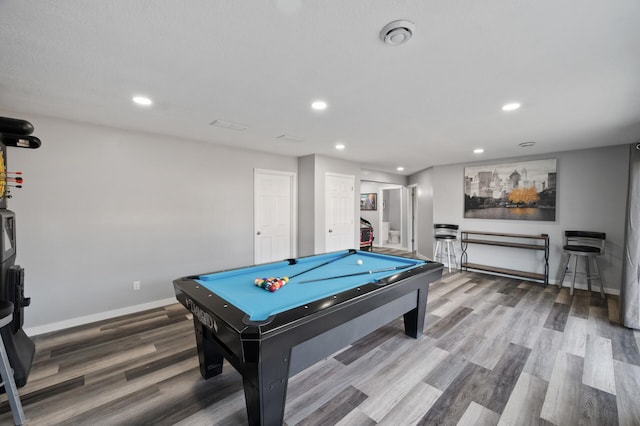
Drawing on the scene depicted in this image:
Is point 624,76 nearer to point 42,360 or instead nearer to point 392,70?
point 392,70

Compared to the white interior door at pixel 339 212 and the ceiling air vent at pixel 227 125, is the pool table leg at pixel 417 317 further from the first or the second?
the ceiling air vent at pixel 227 125

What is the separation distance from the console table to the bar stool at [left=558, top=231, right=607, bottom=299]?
11.5 inches

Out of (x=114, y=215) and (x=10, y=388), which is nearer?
(x=10, y=388)

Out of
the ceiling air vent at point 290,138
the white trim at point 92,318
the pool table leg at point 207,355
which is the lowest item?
the white trim at point 92,318

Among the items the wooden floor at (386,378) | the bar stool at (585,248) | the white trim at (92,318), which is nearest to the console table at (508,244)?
the bar stool at (585,248)

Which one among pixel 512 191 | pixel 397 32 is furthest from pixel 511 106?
pixel 512 191

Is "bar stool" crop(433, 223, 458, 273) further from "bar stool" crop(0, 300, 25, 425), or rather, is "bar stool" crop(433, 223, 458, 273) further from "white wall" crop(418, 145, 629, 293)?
"bar stool" crop(0, 300, 25, 425)

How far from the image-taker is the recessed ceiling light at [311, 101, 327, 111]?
96.2 inches

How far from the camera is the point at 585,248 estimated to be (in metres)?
3.99

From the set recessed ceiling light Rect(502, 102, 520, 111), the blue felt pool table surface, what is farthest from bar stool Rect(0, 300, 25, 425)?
recessed ceiling light Rect(502, 102, 520, 111)

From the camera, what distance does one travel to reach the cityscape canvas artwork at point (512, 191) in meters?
4.69

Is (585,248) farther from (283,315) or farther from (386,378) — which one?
(283,315)

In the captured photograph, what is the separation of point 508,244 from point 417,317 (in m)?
3.32

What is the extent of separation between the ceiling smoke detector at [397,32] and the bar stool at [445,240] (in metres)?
4.77
